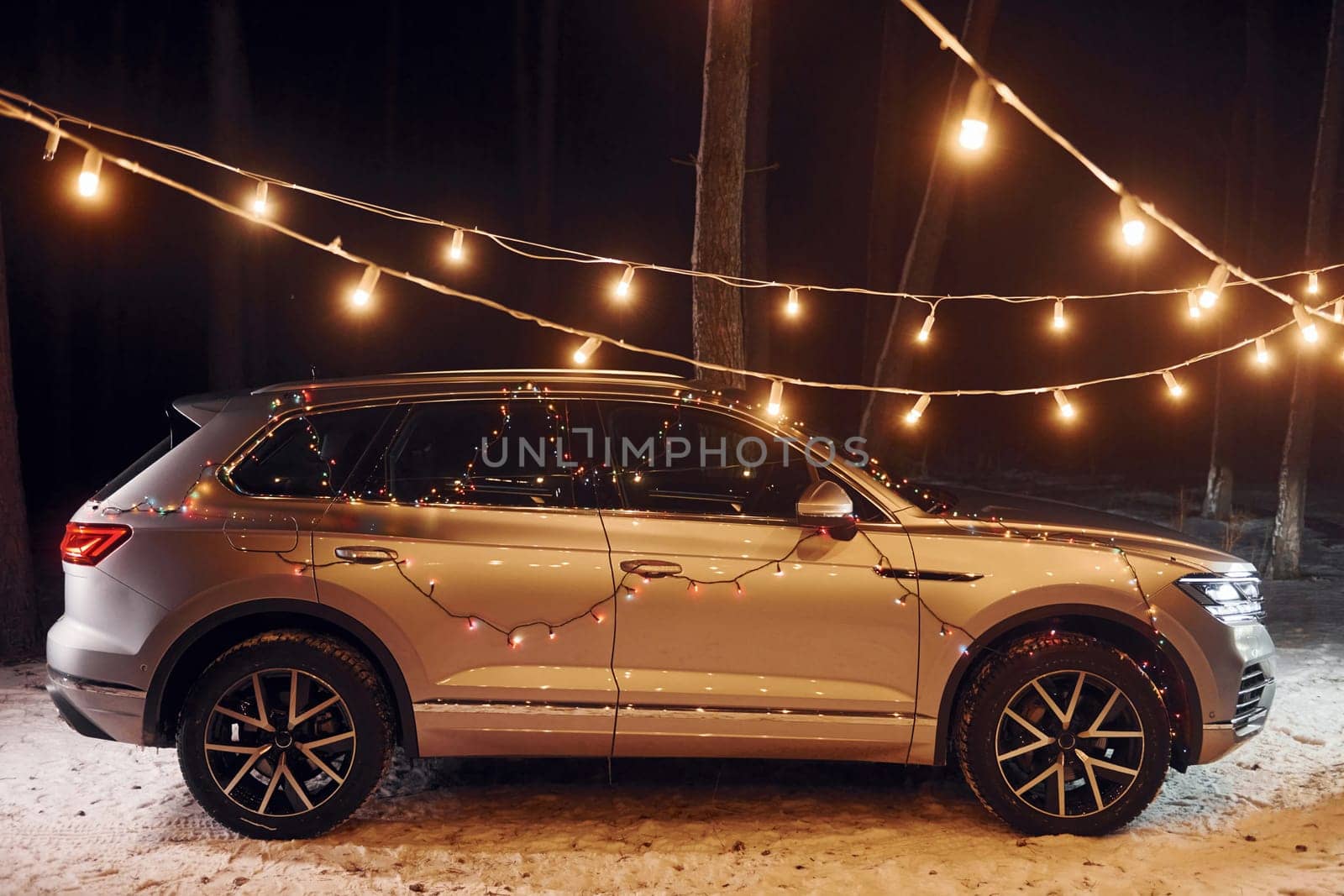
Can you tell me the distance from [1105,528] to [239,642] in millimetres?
3649

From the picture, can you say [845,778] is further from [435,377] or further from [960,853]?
[435,377]

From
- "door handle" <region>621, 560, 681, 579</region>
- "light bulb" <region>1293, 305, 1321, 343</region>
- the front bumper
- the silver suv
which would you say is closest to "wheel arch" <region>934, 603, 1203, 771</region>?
the silver suv

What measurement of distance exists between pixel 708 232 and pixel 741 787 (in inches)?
165

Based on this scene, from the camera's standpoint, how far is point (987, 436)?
2333 centimetres

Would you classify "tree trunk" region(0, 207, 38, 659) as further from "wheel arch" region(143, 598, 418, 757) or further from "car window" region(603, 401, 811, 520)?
"car window" region(603, 401, 811, 520)

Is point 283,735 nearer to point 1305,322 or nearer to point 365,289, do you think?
point 365,289

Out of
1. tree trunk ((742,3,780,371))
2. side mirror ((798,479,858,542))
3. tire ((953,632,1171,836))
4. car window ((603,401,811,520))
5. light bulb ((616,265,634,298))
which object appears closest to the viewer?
side mirror ((798,479,858,542))

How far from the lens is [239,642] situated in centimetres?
422

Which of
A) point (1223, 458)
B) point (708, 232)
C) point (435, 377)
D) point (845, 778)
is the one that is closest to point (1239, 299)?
point (1223, 458)

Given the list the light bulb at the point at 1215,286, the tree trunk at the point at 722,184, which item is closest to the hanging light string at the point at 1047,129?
the light bulb at the point at 1215,286

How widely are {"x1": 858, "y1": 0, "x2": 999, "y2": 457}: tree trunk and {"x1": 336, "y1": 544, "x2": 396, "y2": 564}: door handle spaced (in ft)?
25.3

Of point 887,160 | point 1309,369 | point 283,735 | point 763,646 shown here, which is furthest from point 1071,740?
point 887,160

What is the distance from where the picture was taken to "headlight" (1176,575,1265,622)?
168 inches

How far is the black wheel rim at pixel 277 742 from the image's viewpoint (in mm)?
4145
